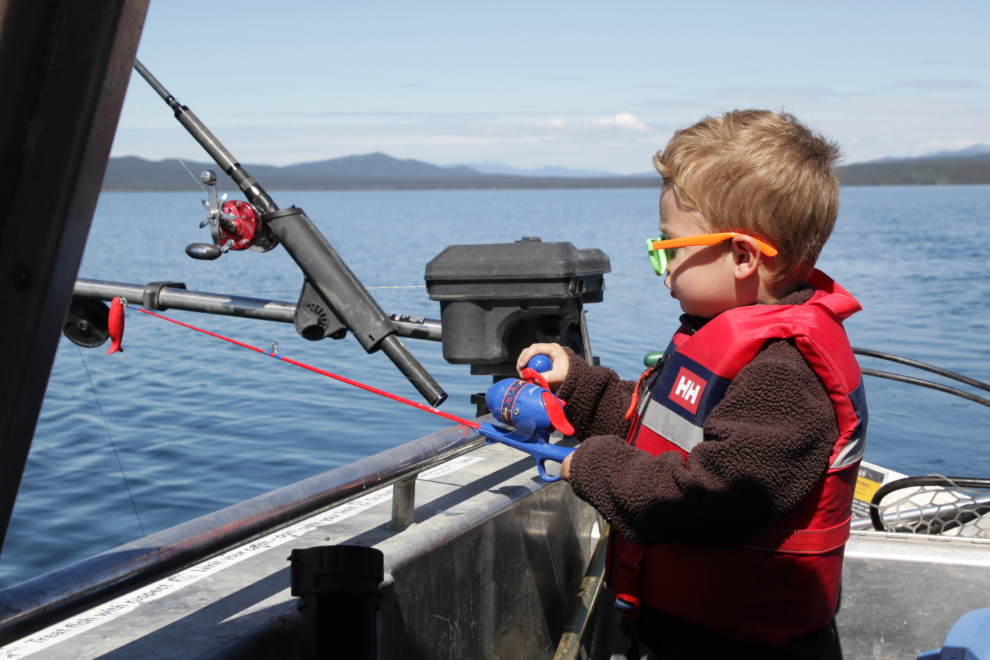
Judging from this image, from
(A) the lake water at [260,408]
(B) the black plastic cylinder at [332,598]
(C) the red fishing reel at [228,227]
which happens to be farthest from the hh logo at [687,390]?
(A) the lake water at [260,408]

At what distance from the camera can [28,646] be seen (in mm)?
1540

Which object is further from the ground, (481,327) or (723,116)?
(723,116)

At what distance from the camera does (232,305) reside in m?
3.27

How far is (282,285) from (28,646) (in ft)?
57.9

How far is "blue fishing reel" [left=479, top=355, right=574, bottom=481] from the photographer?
76.1 inches

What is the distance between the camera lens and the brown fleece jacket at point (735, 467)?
57.8 inches

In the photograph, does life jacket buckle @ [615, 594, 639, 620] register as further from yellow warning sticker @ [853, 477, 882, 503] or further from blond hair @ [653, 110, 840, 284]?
yellow warning sticker @ [853, 477, 882, 503]

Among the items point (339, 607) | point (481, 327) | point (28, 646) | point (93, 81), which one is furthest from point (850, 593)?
point (93, 81)

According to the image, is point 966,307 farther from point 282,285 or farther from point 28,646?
point 28,646

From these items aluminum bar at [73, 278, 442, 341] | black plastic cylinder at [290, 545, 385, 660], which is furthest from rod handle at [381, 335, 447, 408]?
black plastic cylinder at [290, 545, 385, 660]

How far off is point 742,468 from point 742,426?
73 mm

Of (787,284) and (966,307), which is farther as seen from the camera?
(966,307)

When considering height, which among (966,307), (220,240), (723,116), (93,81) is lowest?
(966,307)

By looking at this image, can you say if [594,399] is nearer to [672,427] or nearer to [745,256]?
[672,427]
